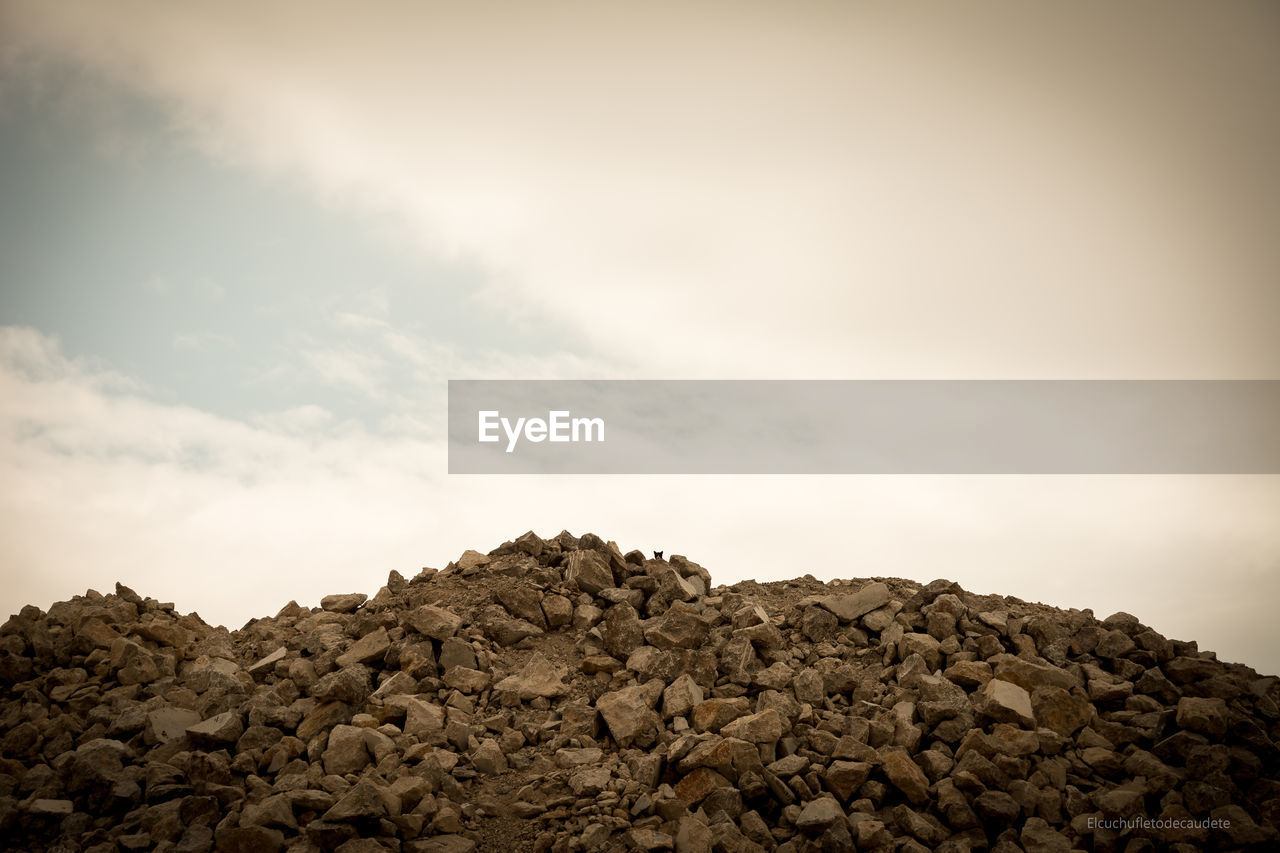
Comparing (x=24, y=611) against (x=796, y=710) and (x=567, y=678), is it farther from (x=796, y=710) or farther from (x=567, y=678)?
(x=796, y=710)

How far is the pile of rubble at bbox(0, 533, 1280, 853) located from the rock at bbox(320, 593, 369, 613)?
357mm

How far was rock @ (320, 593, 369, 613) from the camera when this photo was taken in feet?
44.2

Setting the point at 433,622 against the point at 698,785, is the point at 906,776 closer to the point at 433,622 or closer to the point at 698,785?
the point at 698,785

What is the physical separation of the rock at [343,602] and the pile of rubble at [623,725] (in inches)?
14.0

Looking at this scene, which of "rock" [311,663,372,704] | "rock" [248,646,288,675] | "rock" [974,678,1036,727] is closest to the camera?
"rock" [974,678,1036,727]

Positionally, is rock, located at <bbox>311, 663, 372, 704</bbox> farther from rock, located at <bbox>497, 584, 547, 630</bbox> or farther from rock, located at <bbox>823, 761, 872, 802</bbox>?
rock, located at <bbox>823, 761, 872, 802</bbox>

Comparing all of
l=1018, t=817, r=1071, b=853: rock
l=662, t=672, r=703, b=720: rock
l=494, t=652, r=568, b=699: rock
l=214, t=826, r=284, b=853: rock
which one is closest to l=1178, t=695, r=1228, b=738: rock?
l=1018, t=817, r=1071, b=853: rock

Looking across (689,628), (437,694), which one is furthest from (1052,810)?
(437,694)

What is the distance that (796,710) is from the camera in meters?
10.2

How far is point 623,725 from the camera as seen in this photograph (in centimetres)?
988

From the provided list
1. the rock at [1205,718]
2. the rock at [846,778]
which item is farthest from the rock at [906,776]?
the rock at [1205,718]

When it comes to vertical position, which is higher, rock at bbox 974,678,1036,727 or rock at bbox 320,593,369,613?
rock at bbox 320,593,369,613

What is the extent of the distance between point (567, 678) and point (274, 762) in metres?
3.61

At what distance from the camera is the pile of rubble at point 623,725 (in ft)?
28.4
